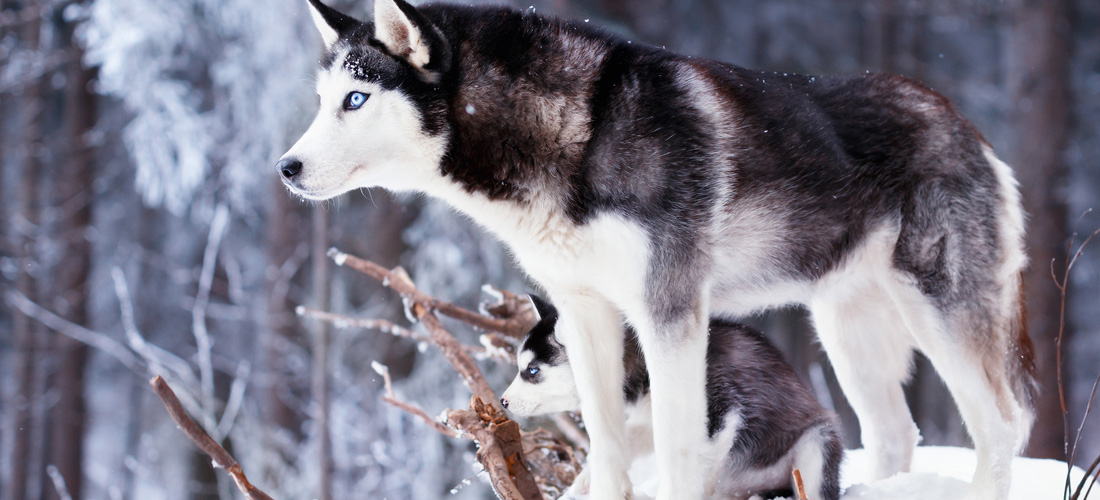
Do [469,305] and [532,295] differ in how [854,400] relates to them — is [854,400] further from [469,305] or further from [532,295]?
[469,305]

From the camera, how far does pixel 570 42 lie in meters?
2.56

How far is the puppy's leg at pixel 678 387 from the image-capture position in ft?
7.95

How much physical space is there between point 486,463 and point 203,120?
696 centimetres

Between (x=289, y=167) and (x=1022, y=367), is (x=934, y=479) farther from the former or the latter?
(x=289, y=167)

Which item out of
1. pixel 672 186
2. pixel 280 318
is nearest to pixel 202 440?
pixel 672 186

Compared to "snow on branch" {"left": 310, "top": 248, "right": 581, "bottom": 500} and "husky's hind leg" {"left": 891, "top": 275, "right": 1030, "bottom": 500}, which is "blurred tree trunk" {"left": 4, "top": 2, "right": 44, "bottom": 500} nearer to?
"snow on branch" {"left": 310, "top": 248, "right": 581, "bottom": 500}

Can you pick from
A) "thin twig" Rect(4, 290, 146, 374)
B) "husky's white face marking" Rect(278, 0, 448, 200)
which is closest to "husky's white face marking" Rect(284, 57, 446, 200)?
"husky's white face marking" Rect(278, 0, 448, 200)

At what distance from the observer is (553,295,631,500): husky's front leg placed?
2.73 meters

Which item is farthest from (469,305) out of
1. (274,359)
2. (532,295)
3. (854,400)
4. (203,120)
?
(854,400)

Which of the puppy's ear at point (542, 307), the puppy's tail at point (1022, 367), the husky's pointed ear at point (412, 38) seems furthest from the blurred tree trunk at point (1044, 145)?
the husky's pointed ear at point (412, 38)

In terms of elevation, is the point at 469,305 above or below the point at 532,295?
below

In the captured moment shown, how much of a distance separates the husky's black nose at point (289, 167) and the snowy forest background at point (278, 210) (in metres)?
3.56

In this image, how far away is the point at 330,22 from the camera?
2662 mm

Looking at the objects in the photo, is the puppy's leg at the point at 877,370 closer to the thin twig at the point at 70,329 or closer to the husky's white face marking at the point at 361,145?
the husky's white face marking at the point at 361,145
